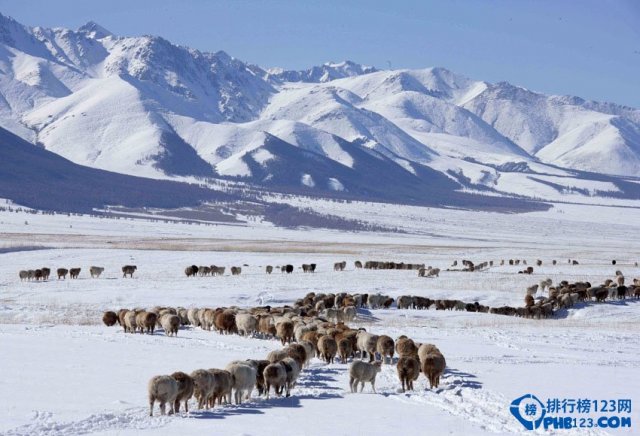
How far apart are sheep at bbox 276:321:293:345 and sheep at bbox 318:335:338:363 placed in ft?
9.38

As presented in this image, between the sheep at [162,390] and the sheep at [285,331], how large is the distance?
33.9 ft

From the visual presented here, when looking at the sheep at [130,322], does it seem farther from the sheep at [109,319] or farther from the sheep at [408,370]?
the sheep at [408,370]

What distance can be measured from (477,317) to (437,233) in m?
136

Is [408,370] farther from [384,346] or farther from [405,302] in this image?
[405,302]

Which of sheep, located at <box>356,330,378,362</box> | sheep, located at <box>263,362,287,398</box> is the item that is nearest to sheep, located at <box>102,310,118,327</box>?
sheep, located at <box>356,330,378,362</box>

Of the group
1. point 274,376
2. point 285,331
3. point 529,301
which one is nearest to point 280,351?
point 274,376

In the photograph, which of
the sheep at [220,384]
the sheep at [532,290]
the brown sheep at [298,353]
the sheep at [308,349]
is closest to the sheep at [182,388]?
the sheep at [220,384]

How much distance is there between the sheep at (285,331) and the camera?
2744 cm

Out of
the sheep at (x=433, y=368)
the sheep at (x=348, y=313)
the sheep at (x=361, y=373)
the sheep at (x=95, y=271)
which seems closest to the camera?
the sheep at (x=361, y=373)

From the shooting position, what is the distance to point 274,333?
29.6 meters

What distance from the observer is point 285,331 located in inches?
1081

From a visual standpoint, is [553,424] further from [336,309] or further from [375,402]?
[336,309]

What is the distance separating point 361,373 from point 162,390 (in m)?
5.14

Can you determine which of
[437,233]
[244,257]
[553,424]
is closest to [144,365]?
[553,424]
